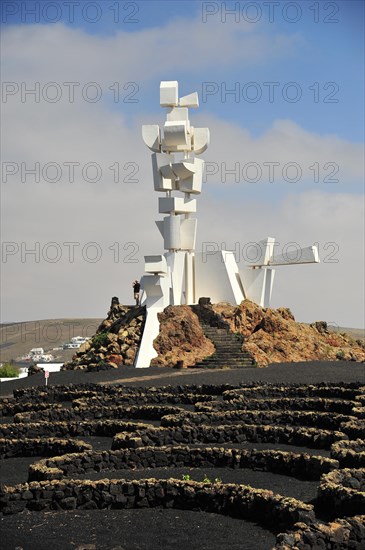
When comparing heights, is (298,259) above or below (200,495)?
above

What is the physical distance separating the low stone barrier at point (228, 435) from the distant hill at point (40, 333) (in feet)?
338

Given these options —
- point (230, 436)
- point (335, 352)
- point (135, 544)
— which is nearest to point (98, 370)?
point (335, 352)

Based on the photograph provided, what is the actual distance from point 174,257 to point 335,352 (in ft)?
31.7

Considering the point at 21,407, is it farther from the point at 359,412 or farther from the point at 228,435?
the point at 359,412

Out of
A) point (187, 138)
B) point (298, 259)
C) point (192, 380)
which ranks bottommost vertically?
point (192, 380)

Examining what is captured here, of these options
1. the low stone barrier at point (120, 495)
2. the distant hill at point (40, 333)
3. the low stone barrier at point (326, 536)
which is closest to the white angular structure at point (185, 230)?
the low stone barrier at point (120, 495)

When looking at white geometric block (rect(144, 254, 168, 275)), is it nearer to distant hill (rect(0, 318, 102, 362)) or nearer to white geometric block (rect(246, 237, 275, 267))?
white geometric block (rect(246, 237, 275, 267))

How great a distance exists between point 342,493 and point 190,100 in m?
35.2

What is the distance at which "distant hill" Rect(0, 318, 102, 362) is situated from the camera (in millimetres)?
134500

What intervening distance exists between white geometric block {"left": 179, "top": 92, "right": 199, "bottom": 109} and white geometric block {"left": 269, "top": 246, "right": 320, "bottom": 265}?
9380 mm

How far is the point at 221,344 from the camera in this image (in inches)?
1668

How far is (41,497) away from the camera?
14.8 meters

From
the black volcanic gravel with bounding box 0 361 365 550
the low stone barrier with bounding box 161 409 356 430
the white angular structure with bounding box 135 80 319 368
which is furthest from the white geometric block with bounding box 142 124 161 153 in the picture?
the black volcanic gravel with bounding box 0 361 365 550

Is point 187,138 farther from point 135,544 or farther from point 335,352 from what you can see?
point 135,544
